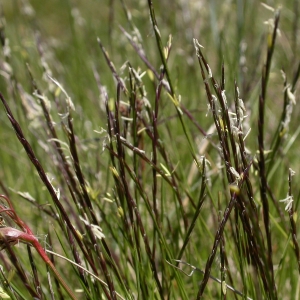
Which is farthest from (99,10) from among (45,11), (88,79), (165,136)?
(165,136)

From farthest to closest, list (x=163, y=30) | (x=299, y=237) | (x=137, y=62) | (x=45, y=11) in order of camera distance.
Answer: (x=45, y=11)
(x=163, y=30)
(x=137, y=62)
(x=299, y=237)

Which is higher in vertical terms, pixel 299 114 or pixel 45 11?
pixel 45 11

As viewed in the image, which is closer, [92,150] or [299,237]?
[299,237]

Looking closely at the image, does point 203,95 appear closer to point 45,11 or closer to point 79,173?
point 79,173

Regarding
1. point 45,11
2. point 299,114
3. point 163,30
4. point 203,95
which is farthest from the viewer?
point 45,11

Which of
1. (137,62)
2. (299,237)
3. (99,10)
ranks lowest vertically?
(299,237)

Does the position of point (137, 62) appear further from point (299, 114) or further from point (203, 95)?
point (299, 114)
